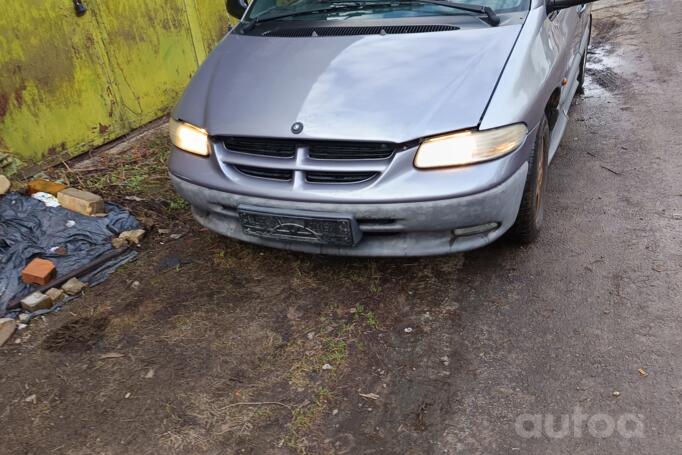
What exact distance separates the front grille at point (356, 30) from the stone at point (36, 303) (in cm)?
195

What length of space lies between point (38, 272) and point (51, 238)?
40cm

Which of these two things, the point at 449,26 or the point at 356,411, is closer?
the point at 356,411

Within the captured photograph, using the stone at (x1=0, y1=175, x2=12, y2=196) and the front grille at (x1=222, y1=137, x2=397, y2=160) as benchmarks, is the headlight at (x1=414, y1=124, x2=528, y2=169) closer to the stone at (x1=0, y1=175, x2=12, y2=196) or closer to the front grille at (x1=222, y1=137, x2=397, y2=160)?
the front grille at (x1=222, y1=137, x2=397, y2=160)

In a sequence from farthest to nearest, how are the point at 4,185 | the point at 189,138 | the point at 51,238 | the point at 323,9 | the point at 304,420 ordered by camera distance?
1. the point at 4,185
2. the point at 51,238
3. the point at 323,9
4. the point at 189,138
5. the point at 304,420

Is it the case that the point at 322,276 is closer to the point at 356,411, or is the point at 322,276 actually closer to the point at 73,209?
the point at 356,411

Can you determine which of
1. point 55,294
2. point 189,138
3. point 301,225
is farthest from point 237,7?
point 55,294

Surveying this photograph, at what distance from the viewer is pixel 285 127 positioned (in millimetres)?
2586


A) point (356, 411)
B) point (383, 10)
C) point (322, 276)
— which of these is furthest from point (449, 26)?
point (356, 411)

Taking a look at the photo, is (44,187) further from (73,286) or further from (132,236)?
(73,286)

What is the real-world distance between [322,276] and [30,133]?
2.77m

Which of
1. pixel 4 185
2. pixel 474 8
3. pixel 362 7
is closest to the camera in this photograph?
pixel 474 8

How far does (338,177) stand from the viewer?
2539 mm

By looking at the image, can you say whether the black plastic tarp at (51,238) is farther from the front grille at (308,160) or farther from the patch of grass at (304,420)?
the patch of grass at (304,420)

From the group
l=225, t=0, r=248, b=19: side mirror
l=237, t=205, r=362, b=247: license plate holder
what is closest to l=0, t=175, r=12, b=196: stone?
l=225, t=0, r=248, b=19: side mirror
